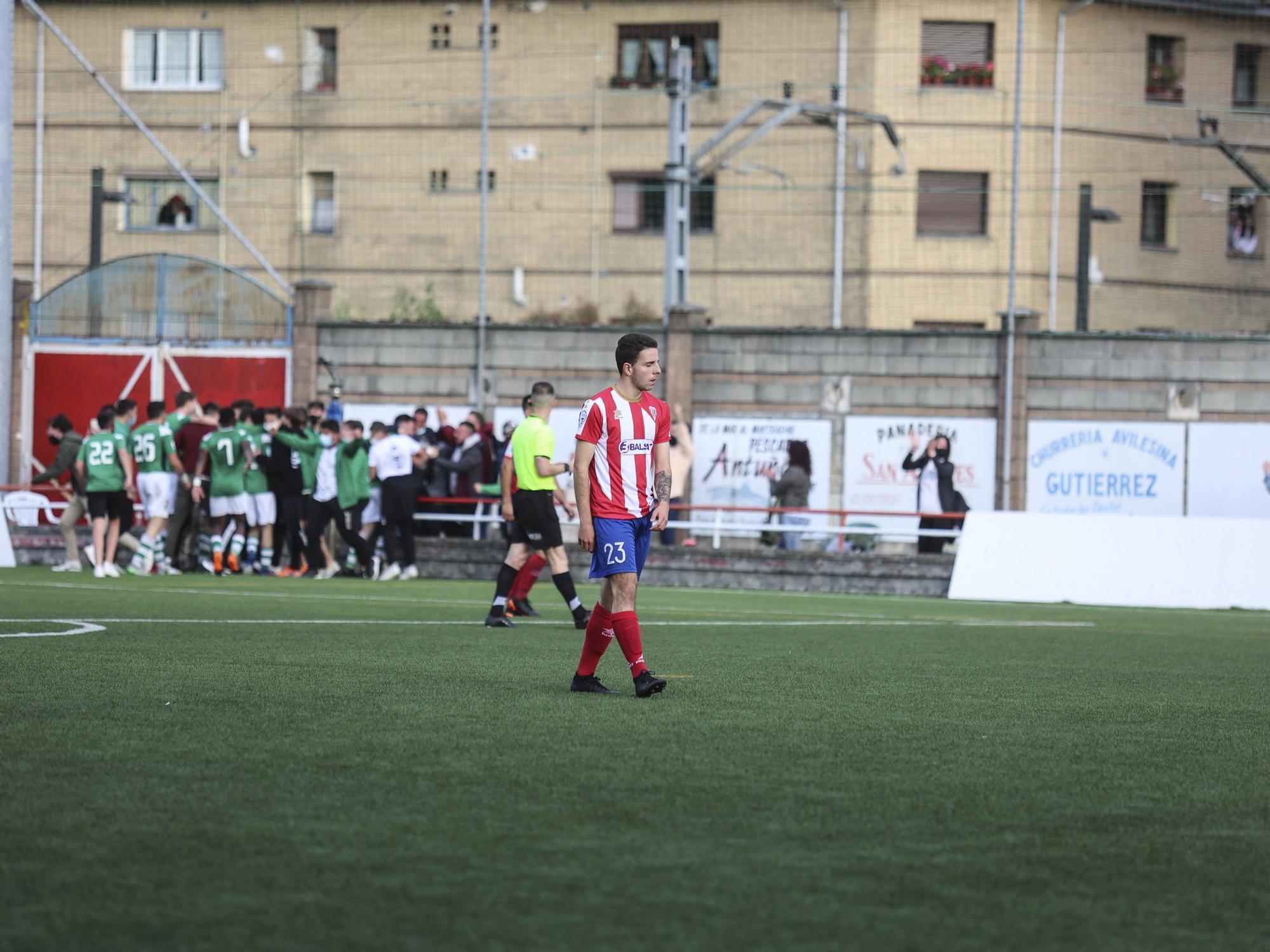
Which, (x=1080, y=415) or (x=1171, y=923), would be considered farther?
(x=1080, y=415)

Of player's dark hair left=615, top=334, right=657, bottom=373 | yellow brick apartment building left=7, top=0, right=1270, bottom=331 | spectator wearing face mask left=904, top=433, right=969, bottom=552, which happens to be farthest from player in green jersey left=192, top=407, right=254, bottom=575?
yellow brick apartment building left=7, top=0, right=1270, bottom=331

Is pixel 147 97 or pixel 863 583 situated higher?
pixel 147 97

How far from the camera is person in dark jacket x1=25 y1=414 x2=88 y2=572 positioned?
22797mm

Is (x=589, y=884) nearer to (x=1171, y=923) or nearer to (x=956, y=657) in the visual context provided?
(x=1171, y=923)

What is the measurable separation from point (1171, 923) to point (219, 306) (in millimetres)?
25814

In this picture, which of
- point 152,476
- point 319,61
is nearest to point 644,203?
point 319,61

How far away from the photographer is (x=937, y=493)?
976 inches

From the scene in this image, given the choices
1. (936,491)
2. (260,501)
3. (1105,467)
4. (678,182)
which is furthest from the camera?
(1105,467)

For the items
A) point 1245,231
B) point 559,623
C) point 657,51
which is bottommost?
point 559,623

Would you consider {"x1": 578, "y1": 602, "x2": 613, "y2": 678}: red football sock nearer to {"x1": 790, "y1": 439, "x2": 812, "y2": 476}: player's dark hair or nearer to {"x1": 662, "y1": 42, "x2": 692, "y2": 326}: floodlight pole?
{"x1": 662, "y1": 42, "x2": 692, "y2": 326}: floodlight pole

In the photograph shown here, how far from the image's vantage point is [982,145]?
121 feet

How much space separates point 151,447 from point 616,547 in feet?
47.5

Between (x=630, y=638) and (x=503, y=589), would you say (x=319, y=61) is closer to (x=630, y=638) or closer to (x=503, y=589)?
(x=503, y=589)

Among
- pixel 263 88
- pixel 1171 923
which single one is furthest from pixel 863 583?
pixel 263 88
